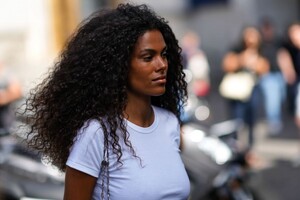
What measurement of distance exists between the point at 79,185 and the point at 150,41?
1.78ft

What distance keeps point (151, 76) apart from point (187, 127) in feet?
13.3

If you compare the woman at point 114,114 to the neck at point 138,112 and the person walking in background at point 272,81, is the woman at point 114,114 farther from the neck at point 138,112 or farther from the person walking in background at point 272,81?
the person walking in background at point 272,81

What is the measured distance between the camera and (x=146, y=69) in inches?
99.9

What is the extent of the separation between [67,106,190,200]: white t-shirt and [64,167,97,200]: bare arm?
2cm

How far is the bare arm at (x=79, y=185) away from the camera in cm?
242

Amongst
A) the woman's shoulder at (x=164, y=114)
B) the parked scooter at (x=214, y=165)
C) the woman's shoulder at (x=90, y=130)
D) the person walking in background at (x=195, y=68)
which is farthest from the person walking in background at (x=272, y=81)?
the woman's shoulder at (x=90, y=130)

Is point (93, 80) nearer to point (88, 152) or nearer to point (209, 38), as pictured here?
point (88, 152)

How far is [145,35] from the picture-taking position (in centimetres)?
256

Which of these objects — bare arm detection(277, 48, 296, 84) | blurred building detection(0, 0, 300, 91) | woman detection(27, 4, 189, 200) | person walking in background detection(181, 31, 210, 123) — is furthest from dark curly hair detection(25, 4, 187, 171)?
blurred building detection(0, 0, 300, 91)

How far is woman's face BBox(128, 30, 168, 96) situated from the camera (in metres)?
2.54

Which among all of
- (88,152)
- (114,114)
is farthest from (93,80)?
(88,152)

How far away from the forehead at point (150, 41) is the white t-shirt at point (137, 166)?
0.88 feet

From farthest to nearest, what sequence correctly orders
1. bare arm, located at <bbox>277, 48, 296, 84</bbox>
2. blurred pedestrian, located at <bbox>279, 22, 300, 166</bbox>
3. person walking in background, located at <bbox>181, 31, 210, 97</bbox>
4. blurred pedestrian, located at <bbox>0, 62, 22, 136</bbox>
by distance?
person walking in background, located at <bbox>181, 31, 210, 97</bbox> < bare arm, located at <bbox>277, 48, 296, 84</bbox> < blurred pedestrian, located at <bbox>279, 22, 300, 166</bbox> < blurred pedestrian, located at <bbox>0, 62, 22, 136</bbox>

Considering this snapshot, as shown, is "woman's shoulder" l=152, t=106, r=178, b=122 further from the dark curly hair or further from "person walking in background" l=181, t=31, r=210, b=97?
"person walking in background" l=181, t=31, r=210, b=97
